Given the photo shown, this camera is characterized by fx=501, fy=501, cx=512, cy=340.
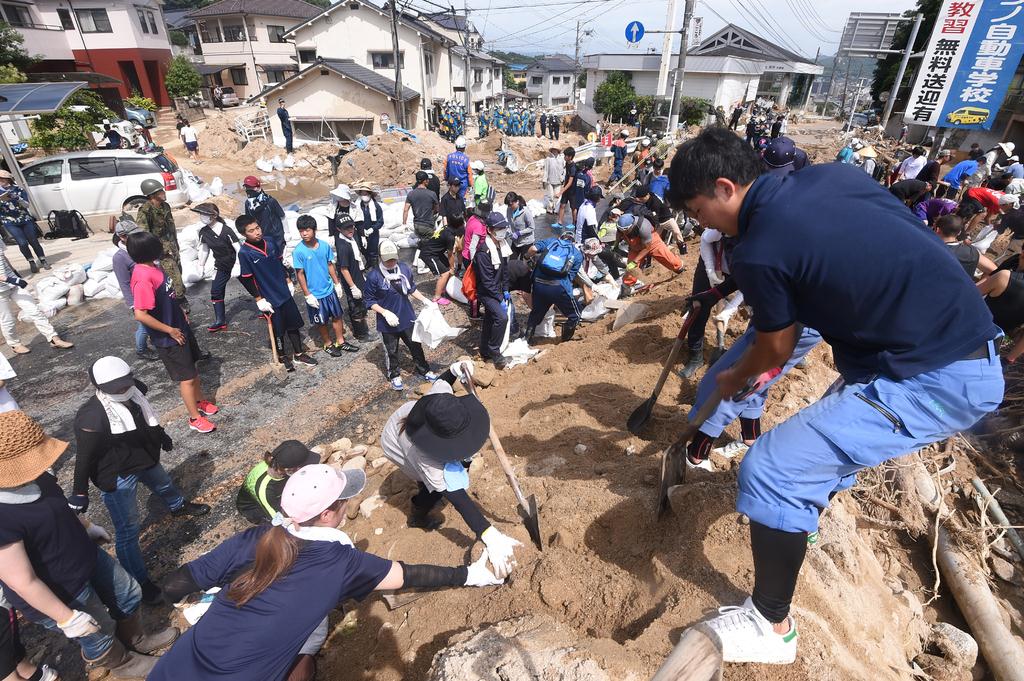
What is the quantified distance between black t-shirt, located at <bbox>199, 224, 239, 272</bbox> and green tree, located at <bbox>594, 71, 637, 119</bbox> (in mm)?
32239

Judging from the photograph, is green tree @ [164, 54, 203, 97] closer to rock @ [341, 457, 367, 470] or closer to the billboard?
rock @ [341, 457, 367, 470]

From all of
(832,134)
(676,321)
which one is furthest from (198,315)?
(832,134)

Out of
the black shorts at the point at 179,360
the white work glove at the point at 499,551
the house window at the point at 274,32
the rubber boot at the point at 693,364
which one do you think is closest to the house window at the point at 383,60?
the house window at the point at 274,32

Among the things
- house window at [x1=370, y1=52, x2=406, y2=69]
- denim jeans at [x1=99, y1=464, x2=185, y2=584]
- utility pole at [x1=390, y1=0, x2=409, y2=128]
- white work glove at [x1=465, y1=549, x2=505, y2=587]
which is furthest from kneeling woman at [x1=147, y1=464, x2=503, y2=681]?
house window at [x1=370, y1=52, x2=406, y2=69]

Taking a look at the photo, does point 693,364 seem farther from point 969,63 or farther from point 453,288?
point 969,63

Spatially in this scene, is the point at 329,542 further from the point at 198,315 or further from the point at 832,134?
the point at 832,134

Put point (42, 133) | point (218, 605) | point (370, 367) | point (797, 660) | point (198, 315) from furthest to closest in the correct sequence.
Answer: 1. point (42, 133)
2. point (198, 315)
3. point (370, 367)
4. point (797, 660)
5. point (218, 605)

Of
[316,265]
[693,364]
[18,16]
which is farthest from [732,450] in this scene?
[18,16]

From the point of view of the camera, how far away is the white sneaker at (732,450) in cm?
336

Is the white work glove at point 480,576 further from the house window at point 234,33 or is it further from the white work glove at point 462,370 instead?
the house window at point 234,33

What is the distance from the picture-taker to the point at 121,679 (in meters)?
2.94

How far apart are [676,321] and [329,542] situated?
4526 millimetres

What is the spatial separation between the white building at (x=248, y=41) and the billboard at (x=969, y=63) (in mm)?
31408

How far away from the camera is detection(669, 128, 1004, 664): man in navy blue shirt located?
5.34 feet
